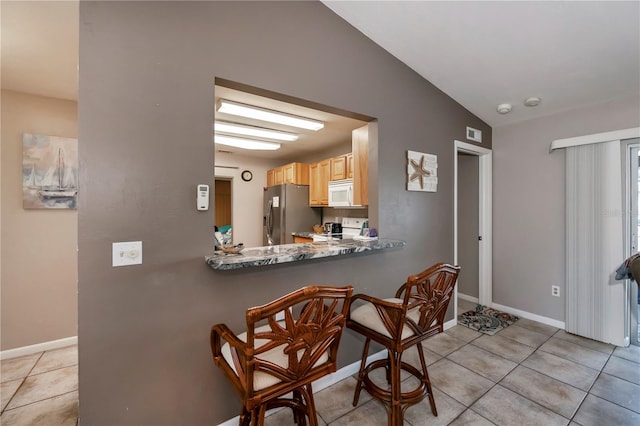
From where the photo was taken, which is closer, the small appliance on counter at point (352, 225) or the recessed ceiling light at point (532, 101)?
the recessed ceiling light at point (532, 101)

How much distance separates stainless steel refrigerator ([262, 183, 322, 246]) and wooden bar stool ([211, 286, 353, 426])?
3.19 meters

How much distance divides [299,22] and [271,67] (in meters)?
0.47

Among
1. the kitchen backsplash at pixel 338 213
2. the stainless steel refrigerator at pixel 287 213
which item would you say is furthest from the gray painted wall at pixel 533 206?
the stainless steel refrigerator at pixel 287 213

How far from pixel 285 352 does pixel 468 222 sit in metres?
3.61

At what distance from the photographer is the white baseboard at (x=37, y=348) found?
247 centimetres

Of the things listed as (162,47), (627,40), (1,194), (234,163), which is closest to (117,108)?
(162,47)

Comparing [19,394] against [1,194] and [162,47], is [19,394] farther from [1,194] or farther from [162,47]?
[162,47]

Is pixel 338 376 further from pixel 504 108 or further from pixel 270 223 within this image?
pixel 504 108

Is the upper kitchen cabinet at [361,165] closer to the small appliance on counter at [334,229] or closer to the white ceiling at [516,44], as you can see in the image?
the white ceiling at [516,44]

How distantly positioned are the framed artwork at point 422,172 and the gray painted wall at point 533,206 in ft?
4.36

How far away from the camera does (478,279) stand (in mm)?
3816

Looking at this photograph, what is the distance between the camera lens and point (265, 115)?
8.87ft

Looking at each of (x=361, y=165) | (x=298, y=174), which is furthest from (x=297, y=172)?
(x=361, y=165)

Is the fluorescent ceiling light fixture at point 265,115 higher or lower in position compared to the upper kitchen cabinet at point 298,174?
higher
